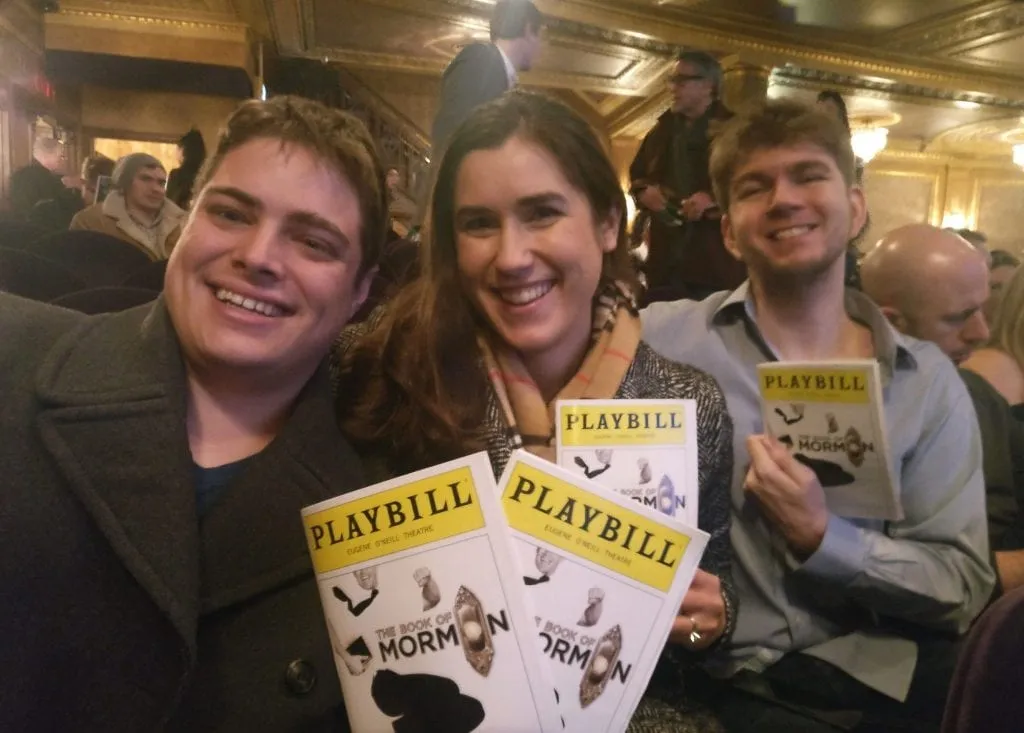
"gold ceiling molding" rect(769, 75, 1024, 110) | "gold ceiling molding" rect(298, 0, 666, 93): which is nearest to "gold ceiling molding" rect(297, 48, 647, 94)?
"gold ceiling molding" rect(298, 0, 666, 93)

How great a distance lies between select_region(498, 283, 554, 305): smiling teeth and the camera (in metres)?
1.20

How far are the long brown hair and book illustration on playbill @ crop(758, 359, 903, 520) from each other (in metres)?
0.42

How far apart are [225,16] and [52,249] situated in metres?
6.27

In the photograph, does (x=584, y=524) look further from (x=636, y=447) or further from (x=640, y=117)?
(x=640, y=117)

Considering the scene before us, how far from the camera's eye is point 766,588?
53.9 inches

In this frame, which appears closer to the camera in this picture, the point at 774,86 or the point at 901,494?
the point at 901,494

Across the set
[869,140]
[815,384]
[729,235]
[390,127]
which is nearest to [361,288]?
[815,384]

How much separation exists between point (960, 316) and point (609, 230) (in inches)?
41.7

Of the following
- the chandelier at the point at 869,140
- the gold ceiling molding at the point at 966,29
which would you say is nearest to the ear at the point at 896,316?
the gold ceiling molding at the point at 966,29

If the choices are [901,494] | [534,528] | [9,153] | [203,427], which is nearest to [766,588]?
[901,494]

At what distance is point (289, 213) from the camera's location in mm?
1047

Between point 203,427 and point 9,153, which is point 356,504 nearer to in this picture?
point 203,427

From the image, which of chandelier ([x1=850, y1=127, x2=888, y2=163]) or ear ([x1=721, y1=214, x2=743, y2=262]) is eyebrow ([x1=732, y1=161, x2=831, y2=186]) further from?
chandelier ([x1=850, y1=127, x2=888, y2=163])

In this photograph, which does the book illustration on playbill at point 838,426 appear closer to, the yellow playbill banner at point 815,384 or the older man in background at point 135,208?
the yellow playbill banner at point 815,384
